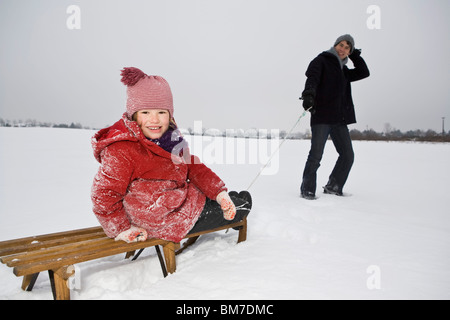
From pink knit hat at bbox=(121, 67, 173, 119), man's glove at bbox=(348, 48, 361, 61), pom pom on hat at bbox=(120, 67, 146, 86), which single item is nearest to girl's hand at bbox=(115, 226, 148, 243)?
pink knit hat at bbox=(121, 67, 173, 119)

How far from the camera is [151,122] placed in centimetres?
233

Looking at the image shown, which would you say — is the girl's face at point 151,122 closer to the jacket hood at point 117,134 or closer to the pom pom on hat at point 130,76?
the jacket hood at point 117,134

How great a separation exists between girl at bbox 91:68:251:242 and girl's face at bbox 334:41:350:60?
329 centimetres

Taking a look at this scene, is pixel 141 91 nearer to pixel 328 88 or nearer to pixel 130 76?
pixel 130 76

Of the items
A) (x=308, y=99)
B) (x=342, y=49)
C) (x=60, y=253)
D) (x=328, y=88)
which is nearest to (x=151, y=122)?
(x=60, y=253)

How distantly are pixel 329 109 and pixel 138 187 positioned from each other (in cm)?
327

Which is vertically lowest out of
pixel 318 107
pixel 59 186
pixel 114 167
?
pixel 59 186

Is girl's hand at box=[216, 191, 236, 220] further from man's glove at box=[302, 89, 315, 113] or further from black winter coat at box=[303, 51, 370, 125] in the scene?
black winter coat at box=[303, 51, 370, 125]

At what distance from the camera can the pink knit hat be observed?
2287 millimetres
